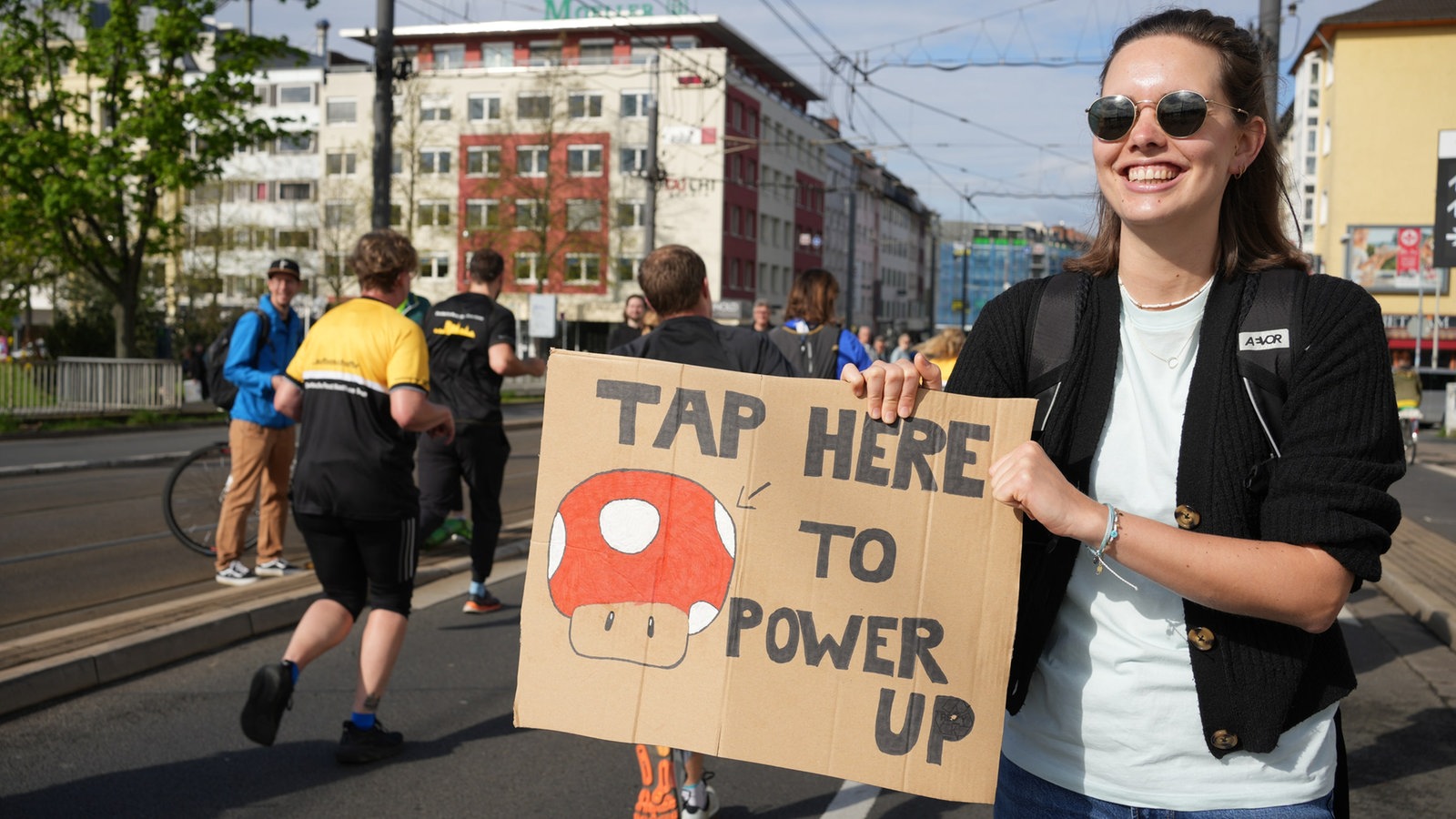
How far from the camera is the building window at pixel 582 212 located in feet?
186

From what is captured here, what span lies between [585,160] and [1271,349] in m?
68.5

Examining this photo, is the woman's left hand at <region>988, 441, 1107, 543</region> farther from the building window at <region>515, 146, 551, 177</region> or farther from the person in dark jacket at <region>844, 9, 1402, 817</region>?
the building window at <region>515, 146, 551, 177</region>

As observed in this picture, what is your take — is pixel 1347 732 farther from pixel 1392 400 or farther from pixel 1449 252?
pixel 1449 252

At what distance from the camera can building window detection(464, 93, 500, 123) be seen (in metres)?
70.4

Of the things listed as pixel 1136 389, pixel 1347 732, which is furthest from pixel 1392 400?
pixel 1347 732

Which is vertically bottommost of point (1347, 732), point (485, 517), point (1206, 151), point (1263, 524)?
point (1347, 732)

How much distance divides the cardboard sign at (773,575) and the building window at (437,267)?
68.2 m

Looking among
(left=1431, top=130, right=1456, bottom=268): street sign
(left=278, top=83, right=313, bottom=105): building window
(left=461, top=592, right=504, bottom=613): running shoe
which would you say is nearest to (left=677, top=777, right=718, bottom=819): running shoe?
(left=461, top=592, right=504, bottom=613): running shoe

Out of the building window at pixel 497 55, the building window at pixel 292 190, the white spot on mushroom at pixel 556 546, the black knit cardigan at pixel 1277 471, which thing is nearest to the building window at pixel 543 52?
the building window at pixel 497 55

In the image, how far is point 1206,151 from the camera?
197cm

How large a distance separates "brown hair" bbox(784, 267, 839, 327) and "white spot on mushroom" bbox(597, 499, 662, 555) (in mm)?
5812

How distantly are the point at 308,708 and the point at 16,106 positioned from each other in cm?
2547

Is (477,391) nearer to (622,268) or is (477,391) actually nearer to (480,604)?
(480,604)

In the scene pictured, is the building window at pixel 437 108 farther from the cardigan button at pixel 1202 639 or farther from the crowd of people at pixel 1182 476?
the cardigan button at pixel 1202 639
